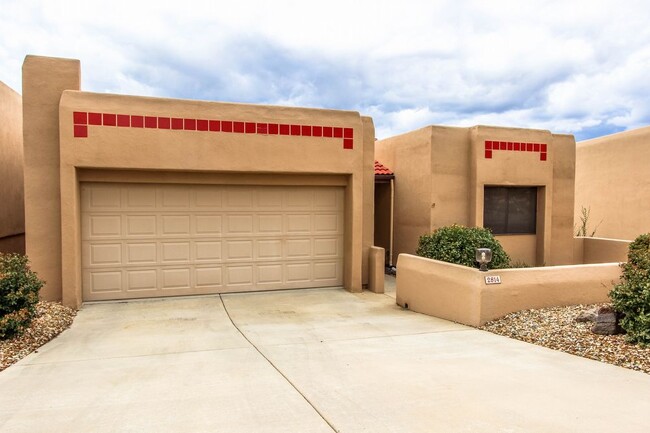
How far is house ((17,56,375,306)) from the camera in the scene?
865cm

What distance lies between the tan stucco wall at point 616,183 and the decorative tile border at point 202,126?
10.5 m

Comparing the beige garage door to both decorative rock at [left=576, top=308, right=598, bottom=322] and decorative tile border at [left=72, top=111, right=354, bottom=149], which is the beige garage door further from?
decorative rock at [left=576, top=308, right=598, bottom=322]

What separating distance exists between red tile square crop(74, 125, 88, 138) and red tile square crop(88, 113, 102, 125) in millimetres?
144

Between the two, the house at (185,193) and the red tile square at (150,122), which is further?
the red tile square at (150,122)

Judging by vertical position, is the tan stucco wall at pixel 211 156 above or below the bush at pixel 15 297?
above

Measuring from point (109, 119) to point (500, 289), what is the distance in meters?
7.64

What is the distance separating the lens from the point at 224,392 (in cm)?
453

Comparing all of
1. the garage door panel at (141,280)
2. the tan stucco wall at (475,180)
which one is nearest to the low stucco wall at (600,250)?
the tan stucco wall at (475,180)

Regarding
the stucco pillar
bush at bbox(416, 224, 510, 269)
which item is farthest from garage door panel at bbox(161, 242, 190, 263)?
bush at bbox(416, 224, 510, 269)

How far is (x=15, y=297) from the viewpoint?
648 cm

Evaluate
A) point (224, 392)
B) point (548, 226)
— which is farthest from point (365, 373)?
point (548, 226)

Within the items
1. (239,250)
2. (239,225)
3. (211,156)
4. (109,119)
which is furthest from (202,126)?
(239,250)

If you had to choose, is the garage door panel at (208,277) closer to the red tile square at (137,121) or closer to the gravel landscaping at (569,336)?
the red tile square at (137,121)

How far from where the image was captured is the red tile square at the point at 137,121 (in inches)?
349
